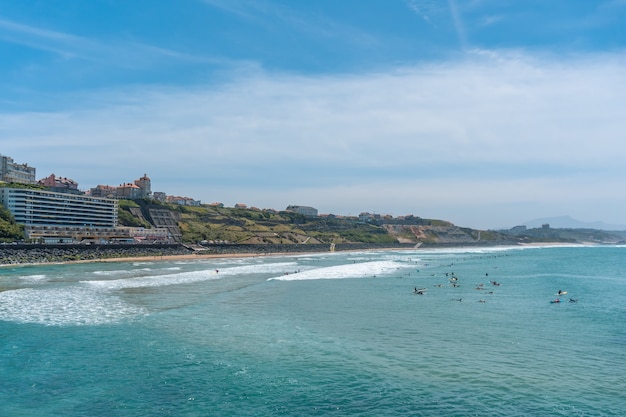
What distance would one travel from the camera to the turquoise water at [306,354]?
1675 cm

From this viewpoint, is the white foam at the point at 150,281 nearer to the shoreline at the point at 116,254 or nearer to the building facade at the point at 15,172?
the shoreline at the point at 116,254

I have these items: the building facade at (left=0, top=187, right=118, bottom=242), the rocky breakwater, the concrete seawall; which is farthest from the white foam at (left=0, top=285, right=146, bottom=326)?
the building facade at (left=0, top=187, right=118, bottom=242)

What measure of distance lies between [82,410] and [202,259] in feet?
282

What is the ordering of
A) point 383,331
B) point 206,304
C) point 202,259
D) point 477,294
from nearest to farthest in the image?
point 383,331 < point 206,304 < point 477,294 < point 202,259

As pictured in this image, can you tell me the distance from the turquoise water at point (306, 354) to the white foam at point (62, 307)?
0.47 feet

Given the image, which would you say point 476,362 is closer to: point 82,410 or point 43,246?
point 82,410

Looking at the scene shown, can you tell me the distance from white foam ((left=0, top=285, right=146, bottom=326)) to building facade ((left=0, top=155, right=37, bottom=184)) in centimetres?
12188

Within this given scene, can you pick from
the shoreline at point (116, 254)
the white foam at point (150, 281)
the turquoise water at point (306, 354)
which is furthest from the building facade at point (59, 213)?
the turquoise water at point (306, 354)

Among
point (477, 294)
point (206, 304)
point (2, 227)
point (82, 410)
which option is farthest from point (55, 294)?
point (2, 227)

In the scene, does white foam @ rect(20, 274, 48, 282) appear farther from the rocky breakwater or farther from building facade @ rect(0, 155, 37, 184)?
building facade @ rect(0, 155, 37, 184)

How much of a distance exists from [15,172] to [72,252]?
8975cm

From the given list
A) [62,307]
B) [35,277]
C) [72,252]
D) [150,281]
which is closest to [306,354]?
[62,307]

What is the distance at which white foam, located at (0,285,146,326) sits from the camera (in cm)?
3059

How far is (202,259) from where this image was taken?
100m
